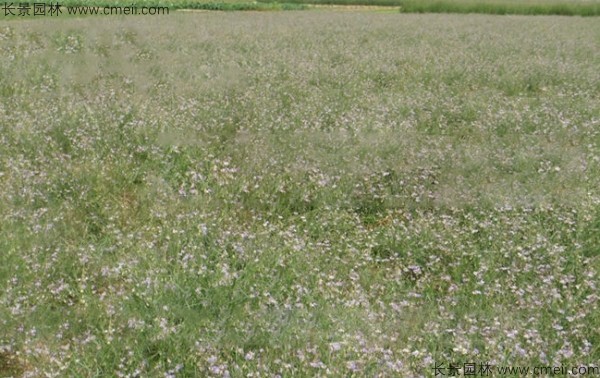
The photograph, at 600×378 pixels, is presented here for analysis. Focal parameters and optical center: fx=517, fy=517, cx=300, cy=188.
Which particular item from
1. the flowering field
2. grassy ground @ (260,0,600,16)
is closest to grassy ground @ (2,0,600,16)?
grassy ground @ (260,0,600,16)

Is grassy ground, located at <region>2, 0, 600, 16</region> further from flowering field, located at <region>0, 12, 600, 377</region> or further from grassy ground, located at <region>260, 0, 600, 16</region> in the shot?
flowering field, located at <region>0, 12, 600, 377</region>

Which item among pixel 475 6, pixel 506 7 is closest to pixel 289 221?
pixel 475 6

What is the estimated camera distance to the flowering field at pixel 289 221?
11.4ft

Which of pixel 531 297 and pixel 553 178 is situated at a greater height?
pixel 553 178

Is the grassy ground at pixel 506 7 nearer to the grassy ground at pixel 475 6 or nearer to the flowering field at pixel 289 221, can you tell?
the grassy ground at pixel 475 6

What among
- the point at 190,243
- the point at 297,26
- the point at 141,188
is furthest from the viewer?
the point at 297,26

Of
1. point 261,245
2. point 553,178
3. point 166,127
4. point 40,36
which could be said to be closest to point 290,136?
point 166,127

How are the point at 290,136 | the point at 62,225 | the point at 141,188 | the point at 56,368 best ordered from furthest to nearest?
1. the point at 290,136
2. the point at 141,188
3. the point at 62,225
4. the point at 56,368

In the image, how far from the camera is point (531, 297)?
3971 millimetres

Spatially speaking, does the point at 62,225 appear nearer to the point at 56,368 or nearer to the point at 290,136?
the point at 56,368

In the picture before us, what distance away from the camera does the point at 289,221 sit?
5.52 m

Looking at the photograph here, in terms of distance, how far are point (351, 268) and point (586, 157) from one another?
4.17m

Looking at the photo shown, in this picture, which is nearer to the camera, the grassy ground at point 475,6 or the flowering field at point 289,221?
the flowering field at point 289,221

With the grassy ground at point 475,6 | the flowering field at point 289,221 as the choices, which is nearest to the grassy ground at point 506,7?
the grassy ground at point 475,6
